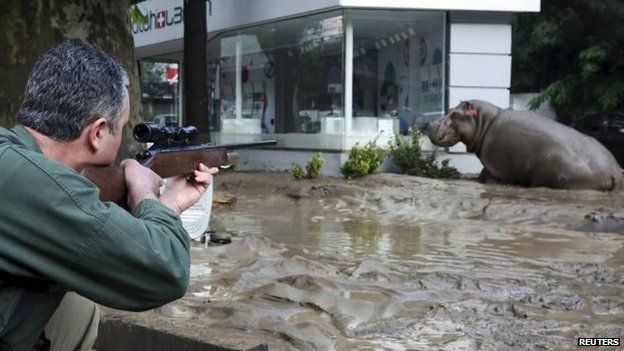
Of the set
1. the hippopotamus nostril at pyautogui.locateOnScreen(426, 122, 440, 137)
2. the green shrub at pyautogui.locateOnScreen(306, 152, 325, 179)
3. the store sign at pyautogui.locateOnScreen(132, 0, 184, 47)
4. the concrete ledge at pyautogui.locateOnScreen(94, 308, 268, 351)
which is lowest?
the concrete ledge at pyautogui.locateOnScreen(94, 308, 268, 351)

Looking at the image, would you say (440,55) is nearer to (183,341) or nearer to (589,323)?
(589,323)

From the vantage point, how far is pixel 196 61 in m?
15.0

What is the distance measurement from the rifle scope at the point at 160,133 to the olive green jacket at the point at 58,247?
0.57 m

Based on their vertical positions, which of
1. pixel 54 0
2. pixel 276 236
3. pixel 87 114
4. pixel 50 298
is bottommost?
pixel 276 236

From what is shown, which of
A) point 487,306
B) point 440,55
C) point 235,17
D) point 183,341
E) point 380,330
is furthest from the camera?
point 235,17

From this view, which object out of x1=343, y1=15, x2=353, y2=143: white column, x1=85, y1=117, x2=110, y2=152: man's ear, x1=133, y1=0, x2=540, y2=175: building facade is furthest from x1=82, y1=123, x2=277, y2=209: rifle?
x1=343, y1=15, x2=353, y2=143: white column

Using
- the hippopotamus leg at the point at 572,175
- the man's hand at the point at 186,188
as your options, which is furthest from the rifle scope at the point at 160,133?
the hippopotamus leg at the point at 572,175

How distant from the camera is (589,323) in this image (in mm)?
5023

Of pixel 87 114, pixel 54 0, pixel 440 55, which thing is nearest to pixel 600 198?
pixel 440 55

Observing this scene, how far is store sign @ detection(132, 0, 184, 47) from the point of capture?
66.6ft

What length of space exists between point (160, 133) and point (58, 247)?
79cm

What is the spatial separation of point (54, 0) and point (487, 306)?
11.3 feet

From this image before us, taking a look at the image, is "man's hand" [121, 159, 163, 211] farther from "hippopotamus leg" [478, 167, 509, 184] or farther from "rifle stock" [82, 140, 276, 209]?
"hippopotamus leg" [478, 167, 509, 184]
